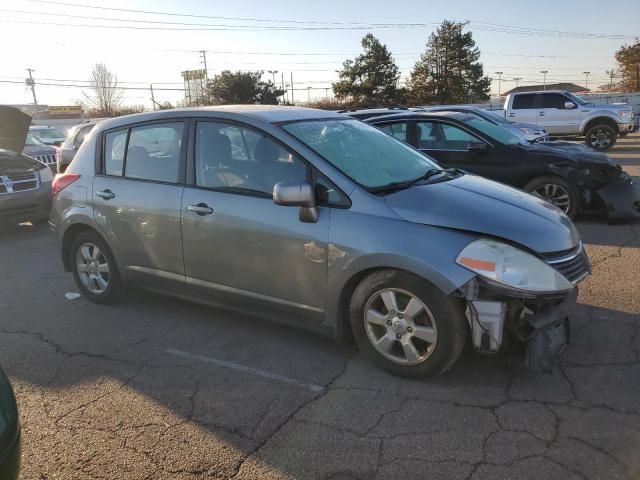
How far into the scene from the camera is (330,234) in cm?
353

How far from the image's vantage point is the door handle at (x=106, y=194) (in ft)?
15.6

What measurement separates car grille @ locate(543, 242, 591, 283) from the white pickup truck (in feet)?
53.6

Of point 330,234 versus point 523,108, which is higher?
point 523,108

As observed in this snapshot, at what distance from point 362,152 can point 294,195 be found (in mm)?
920

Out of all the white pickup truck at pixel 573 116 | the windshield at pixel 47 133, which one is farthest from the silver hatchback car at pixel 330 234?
the windshield at pixel 47 133

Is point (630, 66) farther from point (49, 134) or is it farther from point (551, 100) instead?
point (49, 134)

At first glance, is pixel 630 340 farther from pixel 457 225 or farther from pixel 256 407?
pixel 256 407

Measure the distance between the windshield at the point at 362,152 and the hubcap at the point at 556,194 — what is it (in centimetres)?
361

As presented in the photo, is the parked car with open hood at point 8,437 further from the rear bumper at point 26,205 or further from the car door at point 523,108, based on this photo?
the car door at point 523,108

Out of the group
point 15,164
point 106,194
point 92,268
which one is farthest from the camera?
point 15,164

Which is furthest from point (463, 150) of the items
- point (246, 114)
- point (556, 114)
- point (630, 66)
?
point (630, 66)

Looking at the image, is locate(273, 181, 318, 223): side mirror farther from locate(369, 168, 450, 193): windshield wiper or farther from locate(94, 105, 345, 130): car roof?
locate(94, 105, 345, 130): car roof

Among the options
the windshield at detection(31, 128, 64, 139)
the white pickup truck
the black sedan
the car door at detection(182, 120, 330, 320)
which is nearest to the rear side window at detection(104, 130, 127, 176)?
the car door at detection(182, 120, 330, 320)

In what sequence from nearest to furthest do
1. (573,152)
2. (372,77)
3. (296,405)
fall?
(296,405) → (573,152) → (372,77)
